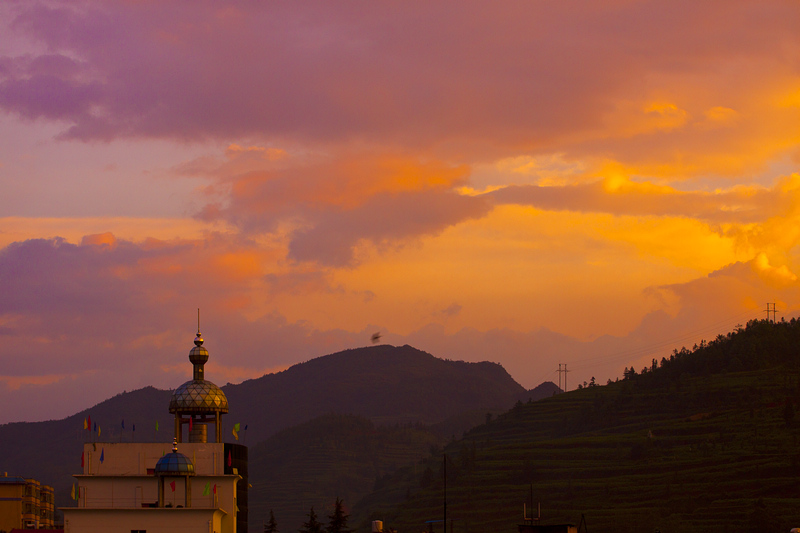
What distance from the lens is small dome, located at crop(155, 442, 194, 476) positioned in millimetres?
70312

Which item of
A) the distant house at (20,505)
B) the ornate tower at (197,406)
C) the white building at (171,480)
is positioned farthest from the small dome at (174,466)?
the distant house at (20,505)

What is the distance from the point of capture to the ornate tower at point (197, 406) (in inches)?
3091

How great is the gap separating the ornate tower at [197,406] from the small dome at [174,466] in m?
5.64

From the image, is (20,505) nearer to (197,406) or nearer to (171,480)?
(197,406)

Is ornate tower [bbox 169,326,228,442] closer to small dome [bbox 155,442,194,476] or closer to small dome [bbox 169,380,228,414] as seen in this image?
small dome [bbox 169,380,228,414]

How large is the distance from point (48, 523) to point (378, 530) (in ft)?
397

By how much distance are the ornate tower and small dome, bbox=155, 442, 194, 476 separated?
18.5 feet

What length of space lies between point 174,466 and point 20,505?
114 m

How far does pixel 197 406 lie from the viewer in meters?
78.4

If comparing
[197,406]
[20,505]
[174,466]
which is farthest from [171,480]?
[20,505]

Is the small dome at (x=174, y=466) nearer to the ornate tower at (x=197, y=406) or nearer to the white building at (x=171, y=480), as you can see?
the white building at (x=171, y=480)

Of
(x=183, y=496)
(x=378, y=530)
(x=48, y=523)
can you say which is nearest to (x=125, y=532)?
(x=183, y=496)

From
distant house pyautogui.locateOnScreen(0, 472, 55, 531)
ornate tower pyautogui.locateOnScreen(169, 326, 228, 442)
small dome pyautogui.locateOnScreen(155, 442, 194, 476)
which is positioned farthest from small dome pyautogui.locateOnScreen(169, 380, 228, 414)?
distant house pyautogui.locateOnScreen(0, 472, 55, 531)

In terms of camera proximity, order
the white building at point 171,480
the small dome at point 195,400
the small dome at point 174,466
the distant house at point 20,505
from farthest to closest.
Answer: the distant house at point 20,505, the small dome at point 195,400, the small dome at point 174,466, the white building at point 171,480
